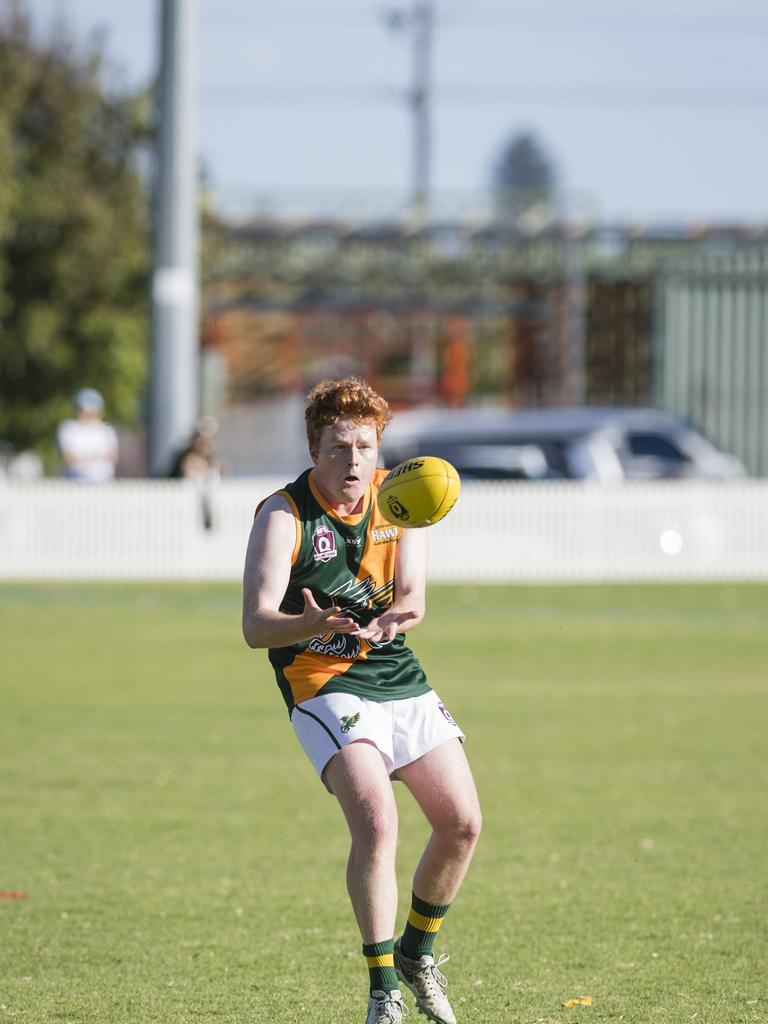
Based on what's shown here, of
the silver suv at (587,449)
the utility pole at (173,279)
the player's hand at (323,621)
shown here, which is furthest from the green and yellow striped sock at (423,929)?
the silver suv at (587,449)

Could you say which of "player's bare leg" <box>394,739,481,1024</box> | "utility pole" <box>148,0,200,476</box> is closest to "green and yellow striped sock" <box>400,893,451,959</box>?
"player's bare leg" <box>394,739,481,1024</box>

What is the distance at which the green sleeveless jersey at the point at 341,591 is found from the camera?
5.08m

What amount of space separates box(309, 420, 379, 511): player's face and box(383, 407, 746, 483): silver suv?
66.9 ft

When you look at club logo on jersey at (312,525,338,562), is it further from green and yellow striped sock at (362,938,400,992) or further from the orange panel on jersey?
green and yellow striped sock at (362,938,400,992)

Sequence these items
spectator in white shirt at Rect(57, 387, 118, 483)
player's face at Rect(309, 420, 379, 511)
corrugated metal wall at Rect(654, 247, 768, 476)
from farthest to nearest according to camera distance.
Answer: corrugated metal wall at Rect(654, 247, 768, 476)
spectator in white shirt at Rect(57, 387, 118, 483)
player's face at Rect(309, 420, 379, 511)

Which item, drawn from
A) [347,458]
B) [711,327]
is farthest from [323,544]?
[711,327]

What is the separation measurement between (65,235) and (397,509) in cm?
3001

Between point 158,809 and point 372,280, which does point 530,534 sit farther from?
point 372,280

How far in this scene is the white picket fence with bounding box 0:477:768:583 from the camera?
72.8 feet

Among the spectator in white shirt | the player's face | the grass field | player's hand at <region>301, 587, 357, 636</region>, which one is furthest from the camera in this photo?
the spectator in white shirt

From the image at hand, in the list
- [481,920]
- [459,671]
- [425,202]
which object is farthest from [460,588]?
[425,202]

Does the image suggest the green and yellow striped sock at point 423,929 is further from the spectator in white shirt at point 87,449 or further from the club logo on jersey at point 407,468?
the spectator in white shirt at point 87,449

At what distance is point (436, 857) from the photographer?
5168 millimetres

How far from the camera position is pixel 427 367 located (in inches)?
2221
